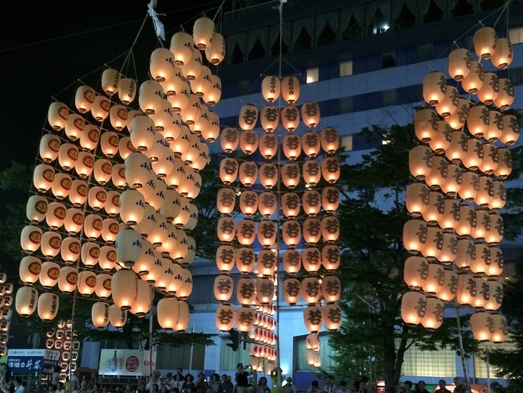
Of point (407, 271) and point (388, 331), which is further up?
point (407, 271)

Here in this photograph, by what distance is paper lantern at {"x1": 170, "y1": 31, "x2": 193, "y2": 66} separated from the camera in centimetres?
1630

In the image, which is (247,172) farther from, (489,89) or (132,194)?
(489,89)

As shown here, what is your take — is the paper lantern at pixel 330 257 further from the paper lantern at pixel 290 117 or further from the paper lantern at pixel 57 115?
the paper lantern at pixel 57 115

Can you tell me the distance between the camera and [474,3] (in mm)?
31078

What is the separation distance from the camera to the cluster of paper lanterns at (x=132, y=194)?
14047 millimetres

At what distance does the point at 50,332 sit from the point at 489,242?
16.0 metres

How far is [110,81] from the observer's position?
18.3 meters

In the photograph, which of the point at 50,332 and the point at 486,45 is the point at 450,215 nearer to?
the point at 486,45

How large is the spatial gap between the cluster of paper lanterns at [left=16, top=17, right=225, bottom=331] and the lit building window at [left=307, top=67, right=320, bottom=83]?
16.9 meters

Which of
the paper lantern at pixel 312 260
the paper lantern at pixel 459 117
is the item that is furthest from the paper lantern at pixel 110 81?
the paper lantern at pixel 459 117

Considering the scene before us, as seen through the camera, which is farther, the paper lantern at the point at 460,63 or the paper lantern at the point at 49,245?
the paper lantern at the point at 49,245

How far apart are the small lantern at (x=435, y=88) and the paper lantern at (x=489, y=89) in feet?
4.73

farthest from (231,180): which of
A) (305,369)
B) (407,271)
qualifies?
(305,369)

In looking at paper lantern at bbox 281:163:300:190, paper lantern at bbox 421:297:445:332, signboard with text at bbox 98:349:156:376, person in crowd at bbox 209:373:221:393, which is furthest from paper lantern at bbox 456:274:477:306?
signboard with text at bbox 98:349:156:376
